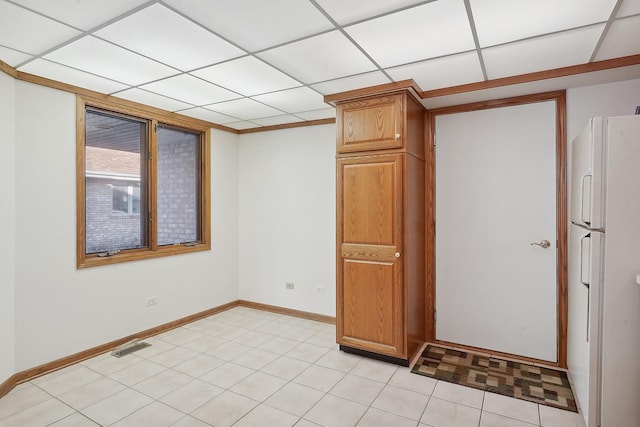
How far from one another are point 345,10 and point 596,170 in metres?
1.71

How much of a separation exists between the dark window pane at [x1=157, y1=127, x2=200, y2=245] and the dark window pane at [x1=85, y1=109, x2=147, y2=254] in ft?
0.86

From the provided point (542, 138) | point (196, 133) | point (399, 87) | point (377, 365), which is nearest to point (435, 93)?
point (399, 87)

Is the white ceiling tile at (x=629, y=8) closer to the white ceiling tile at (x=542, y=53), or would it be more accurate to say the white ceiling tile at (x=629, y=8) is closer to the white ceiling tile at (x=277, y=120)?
the white ceiling tile at (x=542, y=53)

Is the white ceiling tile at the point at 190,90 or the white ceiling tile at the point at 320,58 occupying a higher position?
the white ceiling tile at the point at 190,90

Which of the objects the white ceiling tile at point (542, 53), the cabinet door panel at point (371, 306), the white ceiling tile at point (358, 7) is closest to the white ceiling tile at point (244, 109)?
the white ceiling tile at point (358, 7)

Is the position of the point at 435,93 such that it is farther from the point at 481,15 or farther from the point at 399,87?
the point at 481,15

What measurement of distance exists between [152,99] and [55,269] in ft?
6.01

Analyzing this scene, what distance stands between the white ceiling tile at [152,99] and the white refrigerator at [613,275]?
357 centimetres

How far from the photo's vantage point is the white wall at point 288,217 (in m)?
4.36

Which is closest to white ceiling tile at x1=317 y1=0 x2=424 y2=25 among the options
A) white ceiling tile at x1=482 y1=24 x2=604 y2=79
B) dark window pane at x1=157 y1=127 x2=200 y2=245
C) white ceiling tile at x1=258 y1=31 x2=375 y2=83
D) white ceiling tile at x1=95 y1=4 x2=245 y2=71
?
white ceiling tile at x1=258 y1=31 x2=375 y2=83

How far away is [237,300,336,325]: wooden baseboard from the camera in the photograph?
436 centimetres

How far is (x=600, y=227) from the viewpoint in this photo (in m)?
2.04

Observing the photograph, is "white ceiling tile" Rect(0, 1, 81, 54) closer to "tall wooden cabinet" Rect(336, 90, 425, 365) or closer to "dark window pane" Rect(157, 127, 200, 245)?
"dark window pane" Rect(157, 127, 200, 245)

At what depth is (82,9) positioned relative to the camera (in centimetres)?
191
